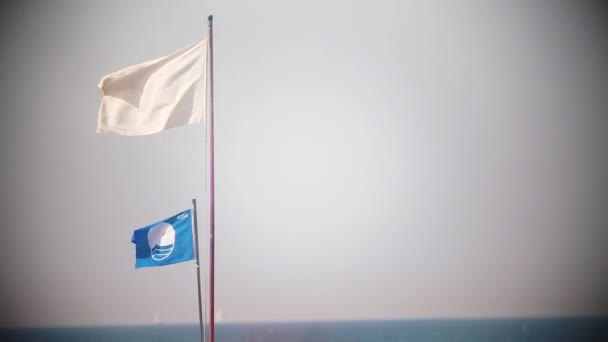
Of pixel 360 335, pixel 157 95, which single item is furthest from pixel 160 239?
pixel 360 335

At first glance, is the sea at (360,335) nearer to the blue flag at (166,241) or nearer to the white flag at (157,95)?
the blue flag at (166,241)

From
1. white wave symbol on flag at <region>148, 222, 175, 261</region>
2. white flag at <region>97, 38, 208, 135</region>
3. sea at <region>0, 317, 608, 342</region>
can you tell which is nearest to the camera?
white flag at <region>97, 38, 208, 135</region>

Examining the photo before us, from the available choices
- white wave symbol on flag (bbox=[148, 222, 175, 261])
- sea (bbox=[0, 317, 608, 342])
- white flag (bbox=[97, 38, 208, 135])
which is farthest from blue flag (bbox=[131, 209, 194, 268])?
sea (bbox=[0, 317, 608, 342])

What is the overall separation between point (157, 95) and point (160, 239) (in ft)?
7.73

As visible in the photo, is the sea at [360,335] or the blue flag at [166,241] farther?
the sea at [360,335]

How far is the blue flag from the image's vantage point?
23.5ft

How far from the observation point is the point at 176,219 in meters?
7.21

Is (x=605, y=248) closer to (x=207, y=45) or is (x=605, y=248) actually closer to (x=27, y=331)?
(x=207, y=45)

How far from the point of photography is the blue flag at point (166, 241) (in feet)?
23.5

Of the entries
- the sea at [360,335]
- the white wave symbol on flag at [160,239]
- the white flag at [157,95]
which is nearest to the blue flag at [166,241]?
the white wave symbol on flag at [160,239]

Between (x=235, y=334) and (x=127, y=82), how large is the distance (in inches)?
1585

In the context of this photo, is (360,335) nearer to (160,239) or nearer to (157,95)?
(160,239)

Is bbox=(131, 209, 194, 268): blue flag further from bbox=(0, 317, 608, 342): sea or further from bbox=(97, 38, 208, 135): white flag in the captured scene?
bbox=(0, 317, 608, 342): sea

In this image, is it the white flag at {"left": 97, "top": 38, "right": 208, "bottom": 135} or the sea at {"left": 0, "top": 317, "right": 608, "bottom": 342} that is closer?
the white flag at {"left": 97, "top": 38, "right": 208, "bottom": 135}
